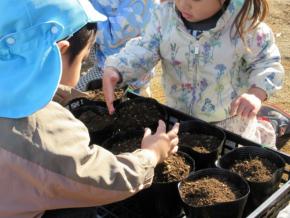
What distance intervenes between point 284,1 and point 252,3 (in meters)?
4.21

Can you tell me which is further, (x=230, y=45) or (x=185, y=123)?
(x=230, y=45)

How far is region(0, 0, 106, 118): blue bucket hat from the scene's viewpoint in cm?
104

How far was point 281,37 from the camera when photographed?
4.66 m

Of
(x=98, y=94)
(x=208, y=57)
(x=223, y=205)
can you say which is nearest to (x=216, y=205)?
(x=223, y=205)

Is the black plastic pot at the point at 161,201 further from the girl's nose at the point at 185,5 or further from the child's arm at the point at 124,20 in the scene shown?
the child's arm at the point at 124,20

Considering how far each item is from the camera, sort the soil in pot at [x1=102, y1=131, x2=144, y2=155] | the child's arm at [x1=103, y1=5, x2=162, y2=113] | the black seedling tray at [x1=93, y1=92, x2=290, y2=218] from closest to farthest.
Answer: the black seedling tray at [x1=93, y1=92, x2=290, y2=218], the soil in pot at [x1=102, y1=131, x2=144, y2=155], the child's arm at [x1=103, y1=5, x2=162, y2=113]

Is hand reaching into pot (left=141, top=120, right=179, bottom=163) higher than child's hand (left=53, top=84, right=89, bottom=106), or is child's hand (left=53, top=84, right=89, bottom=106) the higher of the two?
hand reaching into pot (left=141, top=120, right=179, bottom=163)

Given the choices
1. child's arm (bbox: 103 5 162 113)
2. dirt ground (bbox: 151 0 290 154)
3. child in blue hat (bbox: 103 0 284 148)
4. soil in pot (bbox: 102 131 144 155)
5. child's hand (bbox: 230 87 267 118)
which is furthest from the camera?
dirt ground (bbox: 151 0 290 154)

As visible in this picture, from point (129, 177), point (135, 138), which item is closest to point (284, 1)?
point (135, 138)

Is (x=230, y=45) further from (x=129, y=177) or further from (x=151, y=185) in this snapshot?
(x=129, y=177)

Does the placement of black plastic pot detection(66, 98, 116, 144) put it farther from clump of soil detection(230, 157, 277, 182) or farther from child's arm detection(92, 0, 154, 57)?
child's arm detection(92, 0, 154, 57)

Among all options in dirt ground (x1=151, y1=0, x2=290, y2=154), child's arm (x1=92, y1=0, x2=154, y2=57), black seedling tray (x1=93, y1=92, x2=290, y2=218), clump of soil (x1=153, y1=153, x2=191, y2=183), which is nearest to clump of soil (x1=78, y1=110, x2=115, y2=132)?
black seedling tray (x1=93, y1=92, x2=290, y2=218)

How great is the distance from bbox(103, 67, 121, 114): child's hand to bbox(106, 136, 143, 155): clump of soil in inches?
6.0

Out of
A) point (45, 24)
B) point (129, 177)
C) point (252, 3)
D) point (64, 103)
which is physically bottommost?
point (64, 103)
